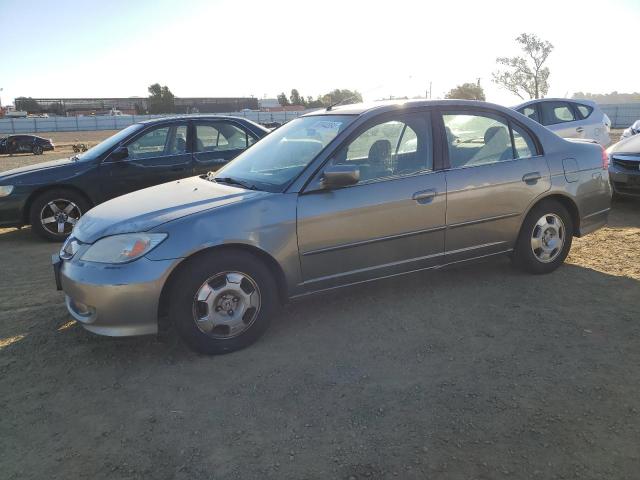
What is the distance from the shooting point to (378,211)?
153 inches

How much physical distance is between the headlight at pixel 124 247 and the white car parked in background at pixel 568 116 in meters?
8.96

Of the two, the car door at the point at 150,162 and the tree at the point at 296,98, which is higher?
the tree at the point at 296,98

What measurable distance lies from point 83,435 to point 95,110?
102 meters

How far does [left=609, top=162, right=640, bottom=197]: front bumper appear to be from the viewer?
750 centimetres

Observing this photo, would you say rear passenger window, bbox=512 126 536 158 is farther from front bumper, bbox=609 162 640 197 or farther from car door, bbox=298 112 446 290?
front bumper, bbox=609 162 640 197

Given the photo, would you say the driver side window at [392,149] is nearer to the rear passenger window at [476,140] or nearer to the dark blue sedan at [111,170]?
the rear passenger window at [476,140]

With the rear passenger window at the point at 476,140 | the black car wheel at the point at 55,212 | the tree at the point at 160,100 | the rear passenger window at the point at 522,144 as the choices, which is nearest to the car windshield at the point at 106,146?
the black car wheel at the point at 55,212

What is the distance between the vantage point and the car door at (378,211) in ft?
12.2

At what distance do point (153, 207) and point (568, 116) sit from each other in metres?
9.79

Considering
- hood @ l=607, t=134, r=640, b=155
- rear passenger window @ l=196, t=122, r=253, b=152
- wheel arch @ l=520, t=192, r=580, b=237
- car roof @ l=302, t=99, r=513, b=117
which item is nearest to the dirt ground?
wheel arch @ l=520, t=192, r=580, b=237

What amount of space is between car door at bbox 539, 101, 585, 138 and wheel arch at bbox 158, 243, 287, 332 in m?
8.68

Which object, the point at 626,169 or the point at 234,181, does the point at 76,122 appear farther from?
the point at 234,181

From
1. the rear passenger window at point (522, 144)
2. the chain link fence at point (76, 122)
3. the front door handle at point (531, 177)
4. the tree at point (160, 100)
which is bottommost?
the front door handle at point (531, 177)

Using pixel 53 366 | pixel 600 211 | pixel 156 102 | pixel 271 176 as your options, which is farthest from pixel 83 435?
pixel 156 102
